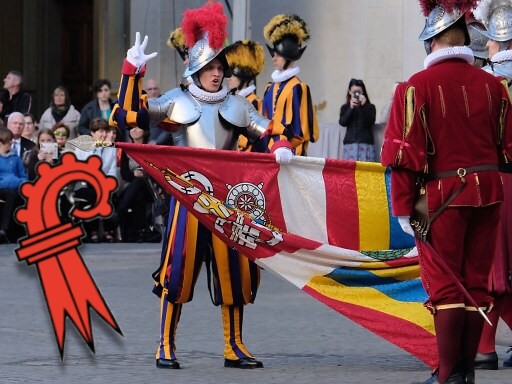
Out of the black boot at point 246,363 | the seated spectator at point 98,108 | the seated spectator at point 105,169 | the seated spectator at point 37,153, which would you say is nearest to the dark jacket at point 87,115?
the seated spectator at point 98,108

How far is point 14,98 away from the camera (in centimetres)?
1966

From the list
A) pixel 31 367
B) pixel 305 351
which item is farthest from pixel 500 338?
pixel 31 367

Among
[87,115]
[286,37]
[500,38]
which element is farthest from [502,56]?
[87,115]

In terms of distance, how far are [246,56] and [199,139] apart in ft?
16.4

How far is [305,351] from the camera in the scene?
9.27m

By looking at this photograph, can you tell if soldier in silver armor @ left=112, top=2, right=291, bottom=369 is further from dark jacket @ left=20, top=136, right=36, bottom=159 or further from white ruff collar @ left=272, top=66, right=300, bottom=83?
dark jacket @ left=20, top=136, right=36, bottom=159

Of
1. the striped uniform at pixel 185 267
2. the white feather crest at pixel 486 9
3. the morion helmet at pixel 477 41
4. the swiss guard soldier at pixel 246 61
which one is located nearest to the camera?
the striped uniform at pixel 185 267

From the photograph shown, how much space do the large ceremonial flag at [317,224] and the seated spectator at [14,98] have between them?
1100 centimetres

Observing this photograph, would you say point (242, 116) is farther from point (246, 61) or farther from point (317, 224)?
point (246, 61)

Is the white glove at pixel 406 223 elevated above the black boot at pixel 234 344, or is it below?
above

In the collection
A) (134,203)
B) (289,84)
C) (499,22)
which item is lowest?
(134,203)

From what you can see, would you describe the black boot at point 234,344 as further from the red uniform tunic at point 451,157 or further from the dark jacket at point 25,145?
the dark jacket at point 25,145

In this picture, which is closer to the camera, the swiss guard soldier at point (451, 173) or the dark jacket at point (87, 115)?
the swiss guard soldier at point (451, 173)

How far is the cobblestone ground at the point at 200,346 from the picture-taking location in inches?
324
